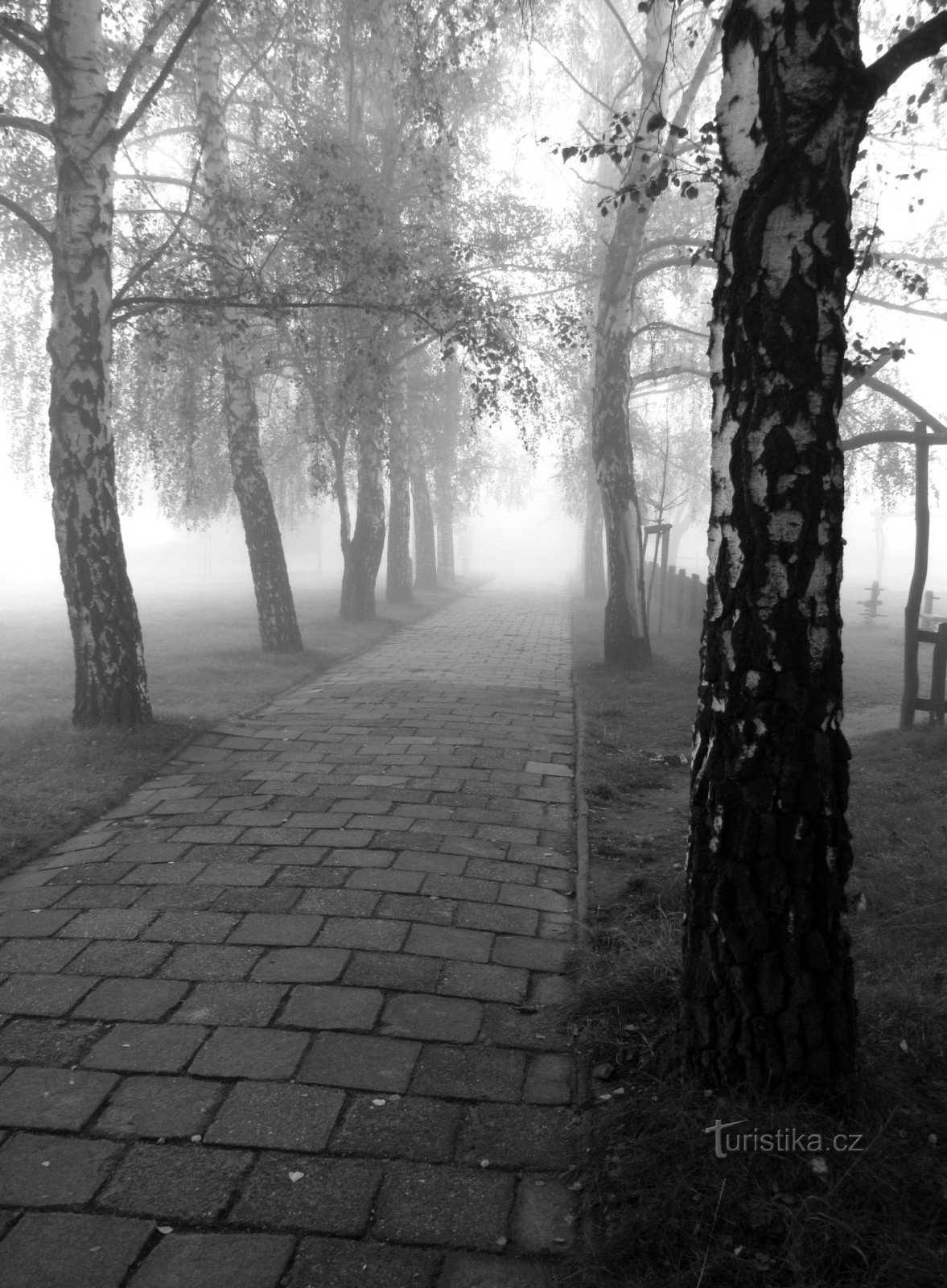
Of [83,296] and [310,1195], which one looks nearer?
[310,1195]

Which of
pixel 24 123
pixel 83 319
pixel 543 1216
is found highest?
pixel 24 123

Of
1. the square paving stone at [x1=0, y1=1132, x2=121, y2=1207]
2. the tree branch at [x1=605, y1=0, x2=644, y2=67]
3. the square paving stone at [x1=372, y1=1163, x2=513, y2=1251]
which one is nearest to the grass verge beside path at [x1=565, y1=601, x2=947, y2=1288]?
the square paving stone at [x1=372, y1=1163, x2=513, y2=1251]

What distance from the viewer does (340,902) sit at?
14.3 ft

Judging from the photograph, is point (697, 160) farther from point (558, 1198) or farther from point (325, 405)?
point (325, 405)

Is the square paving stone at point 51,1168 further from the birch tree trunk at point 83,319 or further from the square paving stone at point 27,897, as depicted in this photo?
the birch tree trunk at point 83,319

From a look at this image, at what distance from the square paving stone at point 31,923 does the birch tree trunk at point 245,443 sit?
25.8 ft

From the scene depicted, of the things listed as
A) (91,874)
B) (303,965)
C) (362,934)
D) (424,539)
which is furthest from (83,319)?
(424,539)

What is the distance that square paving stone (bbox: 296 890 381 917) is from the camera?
14.0ft

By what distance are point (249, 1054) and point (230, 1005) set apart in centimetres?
35

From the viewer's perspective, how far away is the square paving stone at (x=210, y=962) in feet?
12.1

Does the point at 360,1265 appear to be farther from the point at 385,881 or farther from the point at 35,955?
the point at 385,881

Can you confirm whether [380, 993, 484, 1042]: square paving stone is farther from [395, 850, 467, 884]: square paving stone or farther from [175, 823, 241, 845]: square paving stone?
[175, 823, 241, 845]: square paving stone

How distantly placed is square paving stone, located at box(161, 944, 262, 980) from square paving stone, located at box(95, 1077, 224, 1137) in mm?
688

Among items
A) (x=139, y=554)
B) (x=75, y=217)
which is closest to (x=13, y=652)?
(x=75, y=217)
